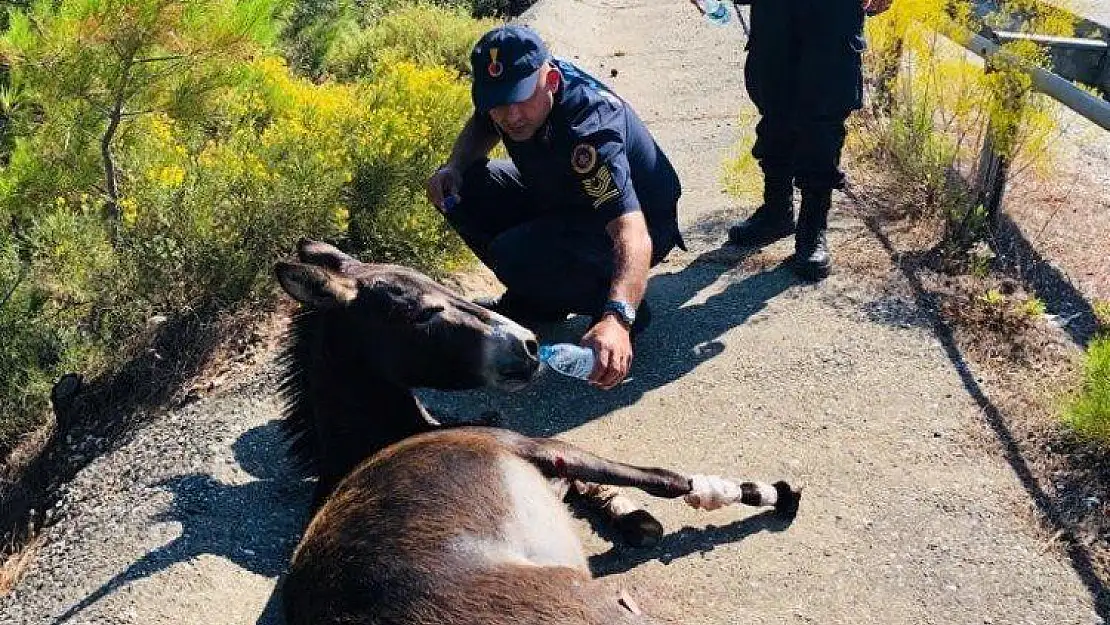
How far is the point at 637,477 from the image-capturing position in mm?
3904

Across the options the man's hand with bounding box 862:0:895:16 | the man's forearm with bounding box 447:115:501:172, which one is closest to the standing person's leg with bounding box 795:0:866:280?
the man's hand with bounding box 862:0:895:16

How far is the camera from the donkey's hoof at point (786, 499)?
13.5 feet

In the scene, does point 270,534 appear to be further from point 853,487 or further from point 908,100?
point 908,100

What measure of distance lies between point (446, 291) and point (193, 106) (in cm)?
292

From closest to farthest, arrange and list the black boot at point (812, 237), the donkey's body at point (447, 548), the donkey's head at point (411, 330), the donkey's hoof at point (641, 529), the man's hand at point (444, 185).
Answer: the donkey's body at point (447, 548)
the donkey's head at point (411, 330)
the donkey's hoof at point (641, 529)
the man's hand at point (444, 185)
the black boot at point (812, 237)

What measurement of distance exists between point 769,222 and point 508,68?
2.48 m

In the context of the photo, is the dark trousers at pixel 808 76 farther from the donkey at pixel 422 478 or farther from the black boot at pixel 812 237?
the donkey at pixel 422 478

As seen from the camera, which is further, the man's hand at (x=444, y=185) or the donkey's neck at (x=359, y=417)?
the man's hand at (x=444, y=185)

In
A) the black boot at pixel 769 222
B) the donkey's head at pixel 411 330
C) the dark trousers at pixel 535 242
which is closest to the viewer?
the donkey's head at pixel 411 330

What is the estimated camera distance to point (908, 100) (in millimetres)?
6836

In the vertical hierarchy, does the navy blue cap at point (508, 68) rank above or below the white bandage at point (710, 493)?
above

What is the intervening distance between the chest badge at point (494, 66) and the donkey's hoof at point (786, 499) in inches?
78.4

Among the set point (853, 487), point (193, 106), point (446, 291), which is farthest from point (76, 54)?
point (853, 487)

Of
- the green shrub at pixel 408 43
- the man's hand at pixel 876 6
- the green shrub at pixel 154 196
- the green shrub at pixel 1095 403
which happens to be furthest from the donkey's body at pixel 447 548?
the green shrub at pixel 408 43
